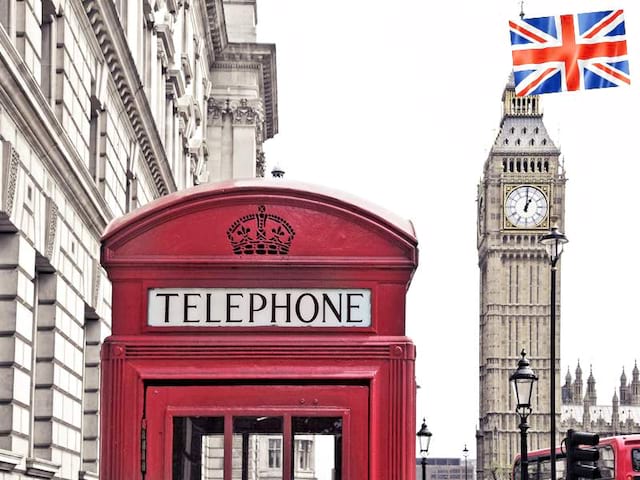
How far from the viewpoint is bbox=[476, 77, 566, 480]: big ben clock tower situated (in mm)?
149000

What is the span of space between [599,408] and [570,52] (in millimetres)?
152696

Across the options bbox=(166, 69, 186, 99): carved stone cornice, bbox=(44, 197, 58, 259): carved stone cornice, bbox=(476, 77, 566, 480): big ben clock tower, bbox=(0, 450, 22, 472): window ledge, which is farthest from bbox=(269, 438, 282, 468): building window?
bbox=(476, 77, 566, 480): big ben clock tower

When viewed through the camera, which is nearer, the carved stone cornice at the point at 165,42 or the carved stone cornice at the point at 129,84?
the carved stone cornice at the point at 129,84

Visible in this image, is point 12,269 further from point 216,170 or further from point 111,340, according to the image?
point 216,170

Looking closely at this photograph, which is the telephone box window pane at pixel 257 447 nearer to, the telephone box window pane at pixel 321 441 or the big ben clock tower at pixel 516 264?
the telephone box window pane at pixel 321 441

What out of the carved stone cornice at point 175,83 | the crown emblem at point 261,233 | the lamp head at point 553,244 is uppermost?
the carved stone cornice at point 175,83

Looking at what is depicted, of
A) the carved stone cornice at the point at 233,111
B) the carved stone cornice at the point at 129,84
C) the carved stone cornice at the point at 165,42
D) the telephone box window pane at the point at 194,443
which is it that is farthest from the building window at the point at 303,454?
the carved stone cornice at the point at 233,111

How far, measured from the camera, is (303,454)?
633 centimetres

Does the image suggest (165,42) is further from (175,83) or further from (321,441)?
(321,441)

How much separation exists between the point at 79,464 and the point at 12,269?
5786mm

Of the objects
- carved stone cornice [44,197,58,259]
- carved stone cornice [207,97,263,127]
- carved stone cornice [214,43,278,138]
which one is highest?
carved stone cornice [214,43,278,138]

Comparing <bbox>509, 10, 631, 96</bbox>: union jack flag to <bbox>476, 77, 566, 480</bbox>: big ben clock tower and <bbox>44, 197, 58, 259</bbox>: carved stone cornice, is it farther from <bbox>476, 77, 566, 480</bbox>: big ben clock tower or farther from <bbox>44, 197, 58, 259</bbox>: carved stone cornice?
<bbox>476, 77, 566, 480</bbox>: big ben clock tower

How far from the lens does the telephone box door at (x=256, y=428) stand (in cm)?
631

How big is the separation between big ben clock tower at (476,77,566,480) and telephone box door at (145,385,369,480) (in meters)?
143
